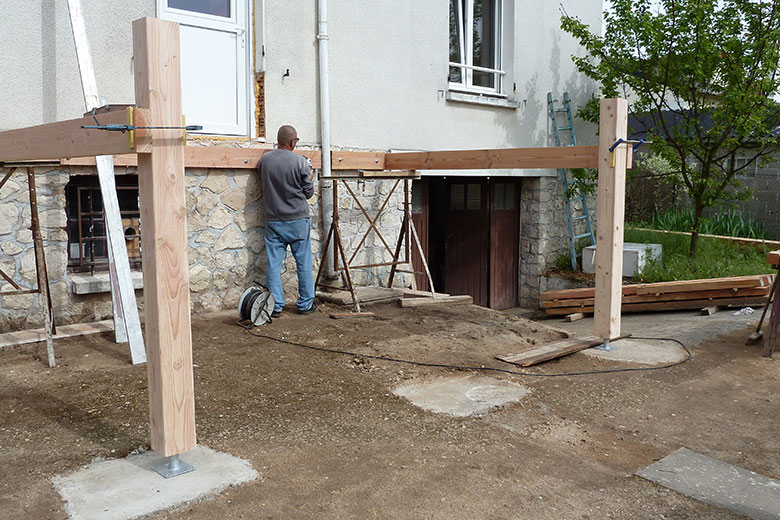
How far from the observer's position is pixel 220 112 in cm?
714

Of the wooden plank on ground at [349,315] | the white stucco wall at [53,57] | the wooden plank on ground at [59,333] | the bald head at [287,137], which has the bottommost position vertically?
the wooden plank on ground at [349,315]

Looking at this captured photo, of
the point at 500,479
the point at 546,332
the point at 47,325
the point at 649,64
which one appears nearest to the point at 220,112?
the point at 47,325

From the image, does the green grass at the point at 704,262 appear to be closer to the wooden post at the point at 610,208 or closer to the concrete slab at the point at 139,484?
the wooden post at the point at 610,208

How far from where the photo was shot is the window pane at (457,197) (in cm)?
1077

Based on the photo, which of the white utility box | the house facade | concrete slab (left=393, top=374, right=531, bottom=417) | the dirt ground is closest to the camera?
the dirt ground

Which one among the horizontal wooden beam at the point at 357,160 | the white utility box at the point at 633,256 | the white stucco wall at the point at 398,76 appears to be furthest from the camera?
the white utility box at the point at 633,256

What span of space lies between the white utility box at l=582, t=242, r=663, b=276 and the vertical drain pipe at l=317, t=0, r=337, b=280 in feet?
13.8

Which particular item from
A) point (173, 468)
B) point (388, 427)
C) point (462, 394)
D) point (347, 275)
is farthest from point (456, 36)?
point (173, 468)

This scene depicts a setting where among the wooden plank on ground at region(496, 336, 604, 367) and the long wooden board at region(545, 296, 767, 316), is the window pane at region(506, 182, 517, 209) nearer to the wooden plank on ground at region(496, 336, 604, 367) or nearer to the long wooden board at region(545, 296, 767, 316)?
the long wooden board at region(545, 296, 767, 316)

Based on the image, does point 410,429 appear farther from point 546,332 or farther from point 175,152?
point 546,332

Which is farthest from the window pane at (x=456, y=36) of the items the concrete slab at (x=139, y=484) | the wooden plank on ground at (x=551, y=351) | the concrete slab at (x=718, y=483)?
the concrete slab at (x=139, y=484)

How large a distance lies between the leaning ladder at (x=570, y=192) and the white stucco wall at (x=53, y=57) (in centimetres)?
633

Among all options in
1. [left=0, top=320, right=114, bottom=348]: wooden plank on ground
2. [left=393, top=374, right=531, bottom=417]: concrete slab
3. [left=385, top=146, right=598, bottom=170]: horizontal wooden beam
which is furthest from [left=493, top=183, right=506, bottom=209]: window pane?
[left=0, top=320, right=114, bottom=348]: wooden plank on ground

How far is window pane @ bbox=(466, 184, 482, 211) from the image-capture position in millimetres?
10617
